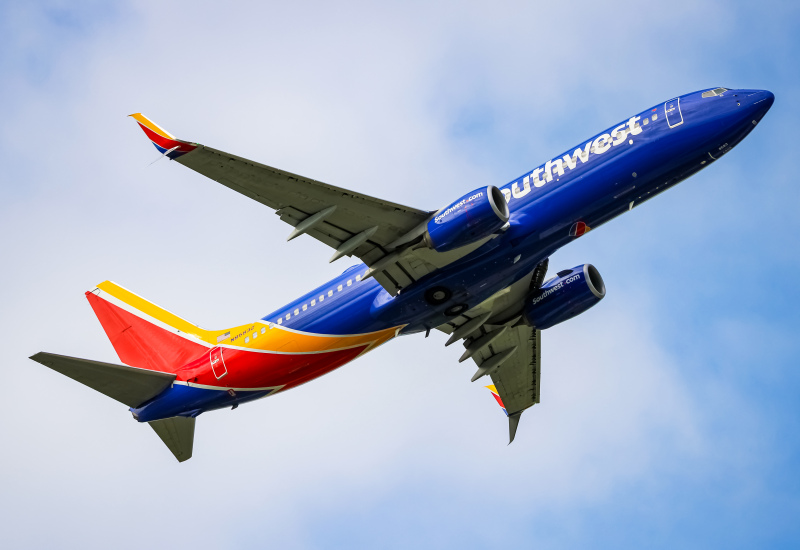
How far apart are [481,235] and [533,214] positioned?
2615 millimetres

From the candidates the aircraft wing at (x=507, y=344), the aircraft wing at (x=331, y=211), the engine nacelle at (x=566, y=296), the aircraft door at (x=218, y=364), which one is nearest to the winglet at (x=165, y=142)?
the aircraft wing at (x=331, y=211)

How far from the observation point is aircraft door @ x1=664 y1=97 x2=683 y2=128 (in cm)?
3638

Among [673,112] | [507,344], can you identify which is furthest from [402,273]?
[673,112]

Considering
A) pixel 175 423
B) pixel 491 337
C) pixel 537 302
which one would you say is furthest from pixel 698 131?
pixel 175 423

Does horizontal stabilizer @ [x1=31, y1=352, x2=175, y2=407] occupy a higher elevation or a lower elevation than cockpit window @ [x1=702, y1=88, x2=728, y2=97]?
lower

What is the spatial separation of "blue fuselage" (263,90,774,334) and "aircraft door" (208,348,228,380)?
8159 millimetres

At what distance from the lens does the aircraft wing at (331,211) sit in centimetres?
3322

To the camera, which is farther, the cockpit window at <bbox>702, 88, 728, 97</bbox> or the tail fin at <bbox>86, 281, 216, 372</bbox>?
the tail fin at <bbox>86, 281, 216, 372</bbox>

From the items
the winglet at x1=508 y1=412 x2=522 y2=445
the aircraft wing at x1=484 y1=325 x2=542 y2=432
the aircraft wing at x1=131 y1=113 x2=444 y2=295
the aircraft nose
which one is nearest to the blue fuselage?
the aircraft nose

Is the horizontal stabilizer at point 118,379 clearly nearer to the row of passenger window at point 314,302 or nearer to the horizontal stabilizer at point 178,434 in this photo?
the horizontal stabilizer at point 178,434

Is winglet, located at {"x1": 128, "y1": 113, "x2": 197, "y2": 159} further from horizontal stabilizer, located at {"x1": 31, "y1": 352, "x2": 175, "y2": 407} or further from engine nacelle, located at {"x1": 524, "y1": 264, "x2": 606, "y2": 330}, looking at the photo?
engine nacelle, located at {"x1": 524, "y1": 264, "x2": 606, "y2": 330}

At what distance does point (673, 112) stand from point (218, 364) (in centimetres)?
2129

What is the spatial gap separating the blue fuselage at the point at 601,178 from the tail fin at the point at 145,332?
10.6 meters

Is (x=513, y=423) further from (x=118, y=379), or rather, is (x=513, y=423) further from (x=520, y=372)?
(x=118, y=379)
